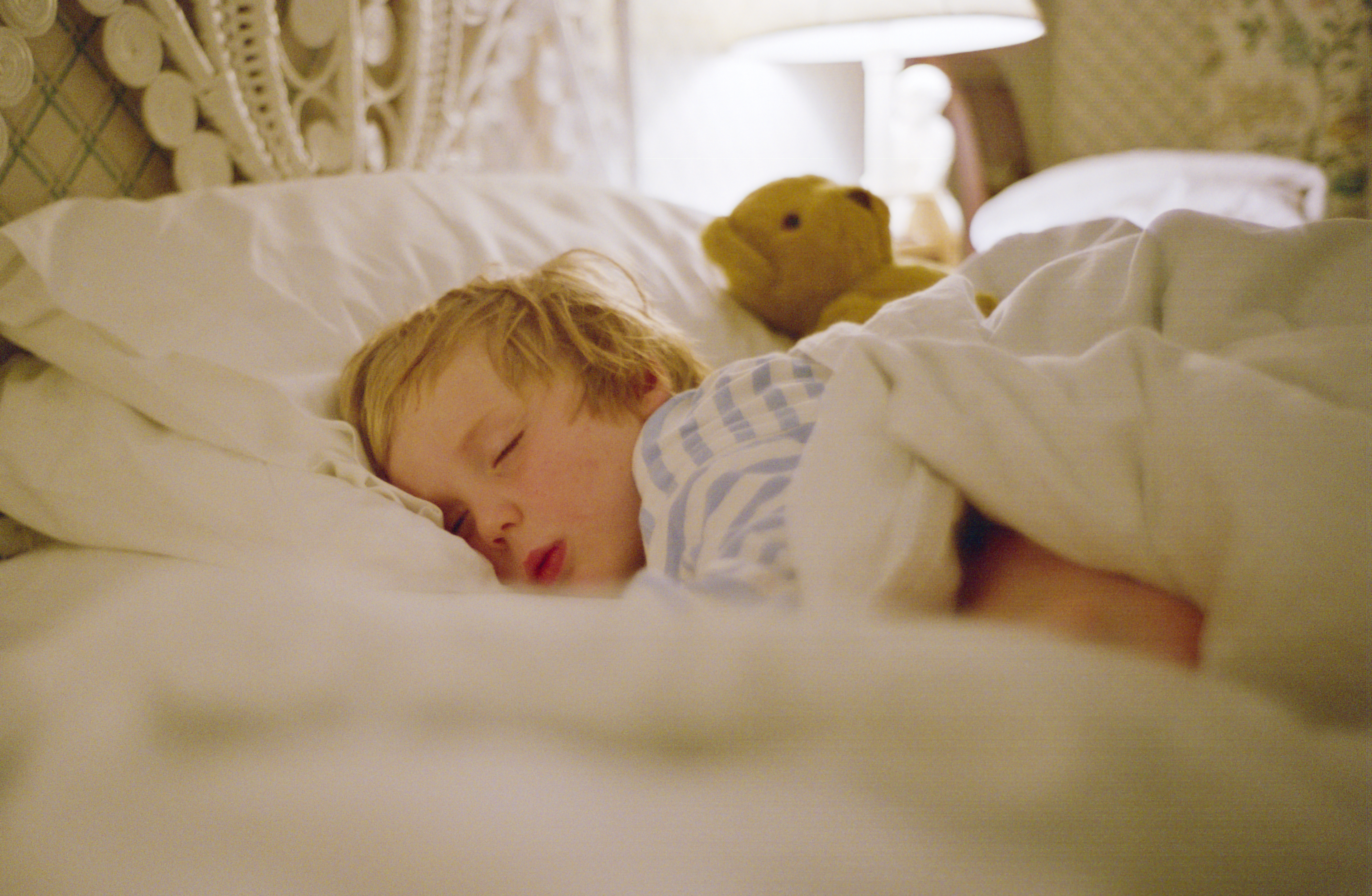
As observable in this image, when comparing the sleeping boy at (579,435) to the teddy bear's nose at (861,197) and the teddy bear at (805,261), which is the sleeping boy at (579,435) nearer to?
the teddy bear at (805,261)

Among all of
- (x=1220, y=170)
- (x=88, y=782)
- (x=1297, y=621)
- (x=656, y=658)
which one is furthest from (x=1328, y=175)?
(x=88, y=782)

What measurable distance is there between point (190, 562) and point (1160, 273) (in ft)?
2.29

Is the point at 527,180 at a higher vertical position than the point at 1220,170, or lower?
higher

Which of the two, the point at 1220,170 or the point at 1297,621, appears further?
the point at 1220,170

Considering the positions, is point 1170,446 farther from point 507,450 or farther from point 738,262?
point 738,262

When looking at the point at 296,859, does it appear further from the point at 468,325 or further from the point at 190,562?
the point at 468,325

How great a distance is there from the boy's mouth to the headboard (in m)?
0.54

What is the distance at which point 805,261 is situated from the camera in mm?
1055

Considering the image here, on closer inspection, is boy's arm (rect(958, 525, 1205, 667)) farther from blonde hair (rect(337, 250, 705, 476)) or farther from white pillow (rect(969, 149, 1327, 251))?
white pillow (rect(969, 149, 1327, 251))

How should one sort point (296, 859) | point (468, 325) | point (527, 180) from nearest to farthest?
point (296, 859), point (468, 325), point (527, 180)

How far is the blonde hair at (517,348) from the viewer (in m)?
0.71

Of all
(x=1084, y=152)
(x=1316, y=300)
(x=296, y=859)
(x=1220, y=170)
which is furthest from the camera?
(x=1084, y=152)

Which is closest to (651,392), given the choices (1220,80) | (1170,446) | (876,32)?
(1170,446)

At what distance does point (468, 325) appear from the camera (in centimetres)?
74
